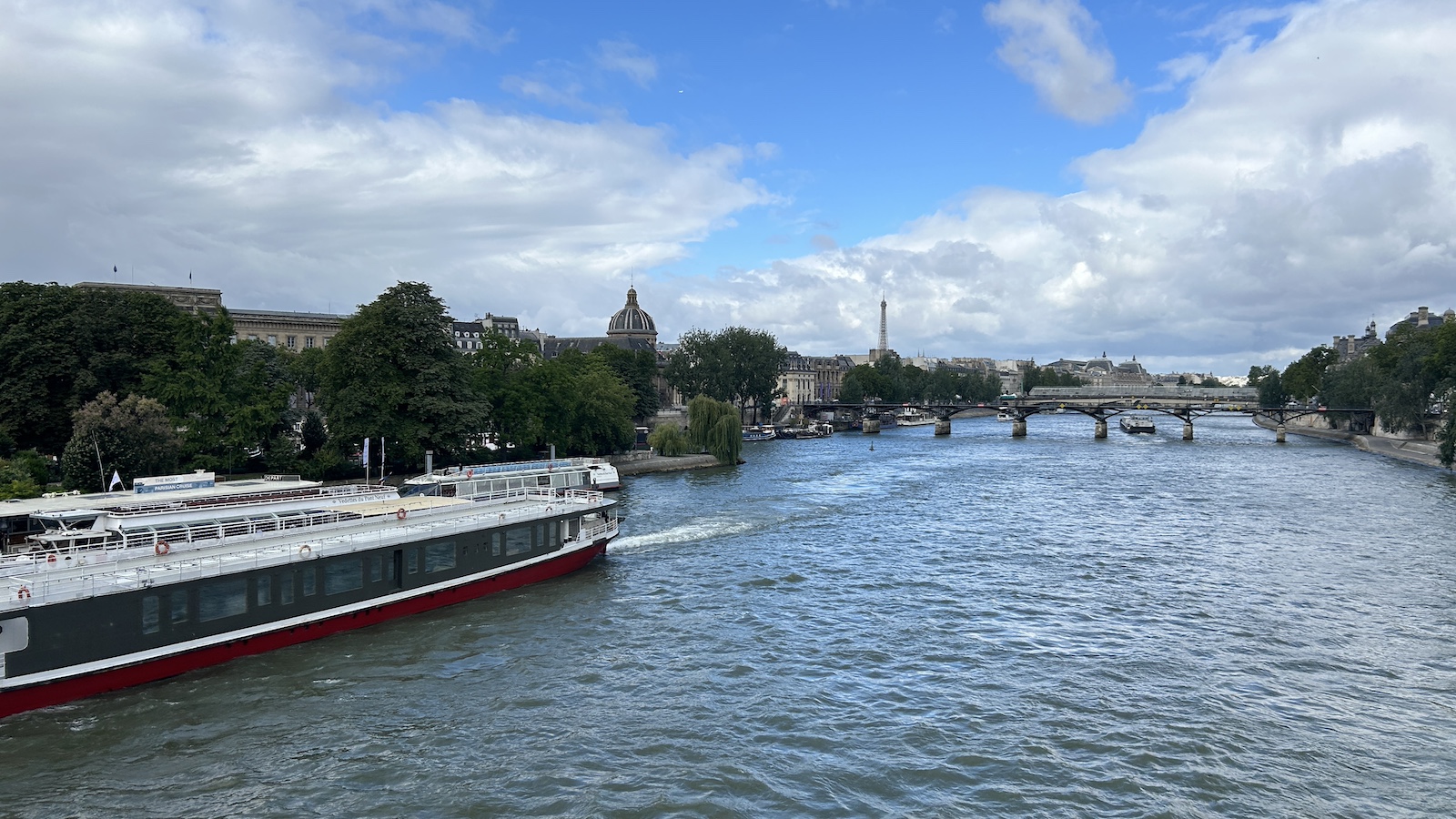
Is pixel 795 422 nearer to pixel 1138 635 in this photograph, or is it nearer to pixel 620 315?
pixel 620 315

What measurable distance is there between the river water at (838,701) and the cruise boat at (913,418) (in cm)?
13546

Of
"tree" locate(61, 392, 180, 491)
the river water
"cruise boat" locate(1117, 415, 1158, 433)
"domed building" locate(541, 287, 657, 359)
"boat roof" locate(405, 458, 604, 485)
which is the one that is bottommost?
the river water

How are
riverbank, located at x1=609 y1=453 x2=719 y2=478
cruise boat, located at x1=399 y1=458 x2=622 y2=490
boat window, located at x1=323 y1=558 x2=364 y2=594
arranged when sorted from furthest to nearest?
riverbank, located at x1=609 y1=453 x2=719 y2=478 → cruise boat, located at x1=399 y1=458 x2=622 y2=490 → boat window, located at x1=323 y1=558 x2=364 y2=594

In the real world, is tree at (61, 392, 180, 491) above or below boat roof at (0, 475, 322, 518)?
above

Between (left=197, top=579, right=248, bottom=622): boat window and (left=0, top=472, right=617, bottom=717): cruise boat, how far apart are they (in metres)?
0.03

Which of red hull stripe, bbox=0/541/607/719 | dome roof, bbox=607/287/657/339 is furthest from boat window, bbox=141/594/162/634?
dome roof, bbox=607/287/657/339

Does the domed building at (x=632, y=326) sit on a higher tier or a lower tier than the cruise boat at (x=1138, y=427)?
higher

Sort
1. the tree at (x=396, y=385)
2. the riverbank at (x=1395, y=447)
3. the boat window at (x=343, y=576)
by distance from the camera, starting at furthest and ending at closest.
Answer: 1. the riverbank at (x=1395, y=447)
2. the tree at (x=396, y=385)
3. the boat window at (x=343, y=576)

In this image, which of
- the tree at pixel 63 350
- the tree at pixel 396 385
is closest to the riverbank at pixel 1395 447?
the tree at pixel 396 385

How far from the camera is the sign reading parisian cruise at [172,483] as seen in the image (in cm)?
3328

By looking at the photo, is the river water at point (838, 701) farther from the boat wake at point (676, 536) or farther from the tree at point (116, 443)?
the tree at point (116, 443)

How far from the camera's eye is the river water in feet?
54.8

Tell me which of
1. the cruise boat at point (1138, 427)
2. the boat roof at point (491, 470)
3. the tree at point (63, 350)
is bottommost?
the cruise boat at point (1138, 427)

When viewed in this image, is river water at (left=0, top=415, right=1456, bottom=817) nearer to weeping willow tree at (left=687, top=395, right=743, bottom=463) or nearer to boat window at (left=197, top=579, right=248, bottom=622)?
boat window at (left=197, top=579, right=248, bottom=622)
